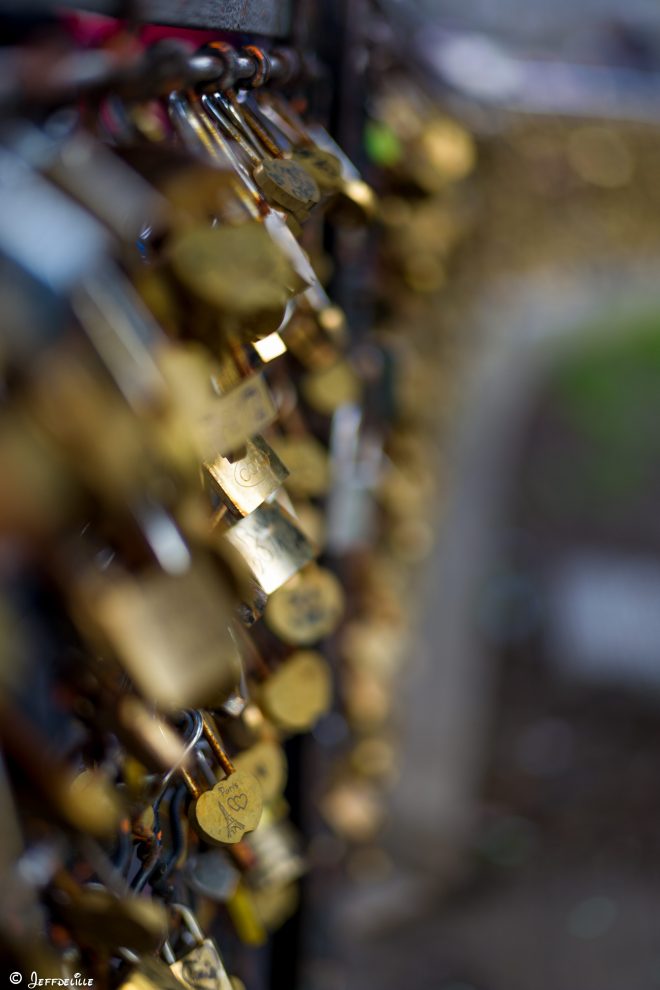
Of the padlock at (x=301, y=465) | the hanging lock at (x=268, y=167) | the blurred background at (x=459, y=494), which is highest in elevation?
the hanging lock at (x=268, y=167)

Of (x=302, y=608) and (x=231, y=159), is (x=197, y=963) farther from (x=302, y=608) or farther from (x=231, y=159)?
(x=231, y=159)

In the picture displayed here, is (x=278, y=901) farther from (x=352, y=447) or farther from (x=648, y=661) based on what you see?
(x=648, y=661)

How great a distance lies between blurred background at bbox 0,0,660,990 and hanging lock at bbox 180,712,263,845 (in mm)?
42

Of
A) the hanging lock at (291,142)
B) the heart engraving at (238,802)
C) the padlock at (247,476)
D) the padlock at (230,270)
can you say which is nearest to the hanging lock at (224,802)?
the heart engraving at (238,802)

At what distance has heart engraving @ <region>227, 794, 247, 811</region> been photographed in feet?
1.65

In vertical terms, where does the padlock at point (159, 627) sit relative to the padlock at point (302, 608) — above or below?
above

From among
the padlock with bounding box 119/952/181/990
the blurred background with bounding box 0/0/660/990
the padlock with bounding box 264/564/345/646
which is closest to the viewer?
the padlock with bounding box 119/952/181/990

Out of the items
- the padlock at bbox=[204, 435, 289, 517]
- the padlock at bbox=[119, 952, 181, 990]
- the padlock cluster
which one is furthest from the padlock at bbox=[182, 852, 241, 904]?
the padlock at bbox=[204, 435, 289, 517]

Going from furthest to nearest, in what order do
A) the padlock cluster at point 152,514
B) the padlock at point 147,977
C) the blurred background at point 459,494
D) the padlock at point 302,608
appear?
1. the padlock at point 302,608
2. the blurred background at point 459,494
3. the padlock at point 147,977
4. the padlock cluster at point 152,514

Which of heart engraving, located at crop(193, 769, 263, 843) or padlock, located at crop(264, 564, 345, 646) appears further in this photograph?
padlock, located at crop(264, 564, 345, 646)

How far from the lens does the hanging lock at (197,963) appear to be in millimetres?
500

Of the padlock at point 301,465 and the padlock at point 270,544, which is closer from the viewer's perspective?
the padlock at point 270,544

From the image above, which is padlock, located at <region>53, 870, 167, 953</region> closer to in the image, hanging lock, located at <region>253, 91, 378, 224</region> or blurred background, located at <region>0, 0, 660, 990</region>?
blurred background, located at <region>0, 0, 660, 990</region>

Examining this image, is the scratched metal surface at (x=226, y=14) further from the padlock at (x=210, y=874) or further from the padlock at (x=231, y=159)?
the padlock at (x=210, y=874)
